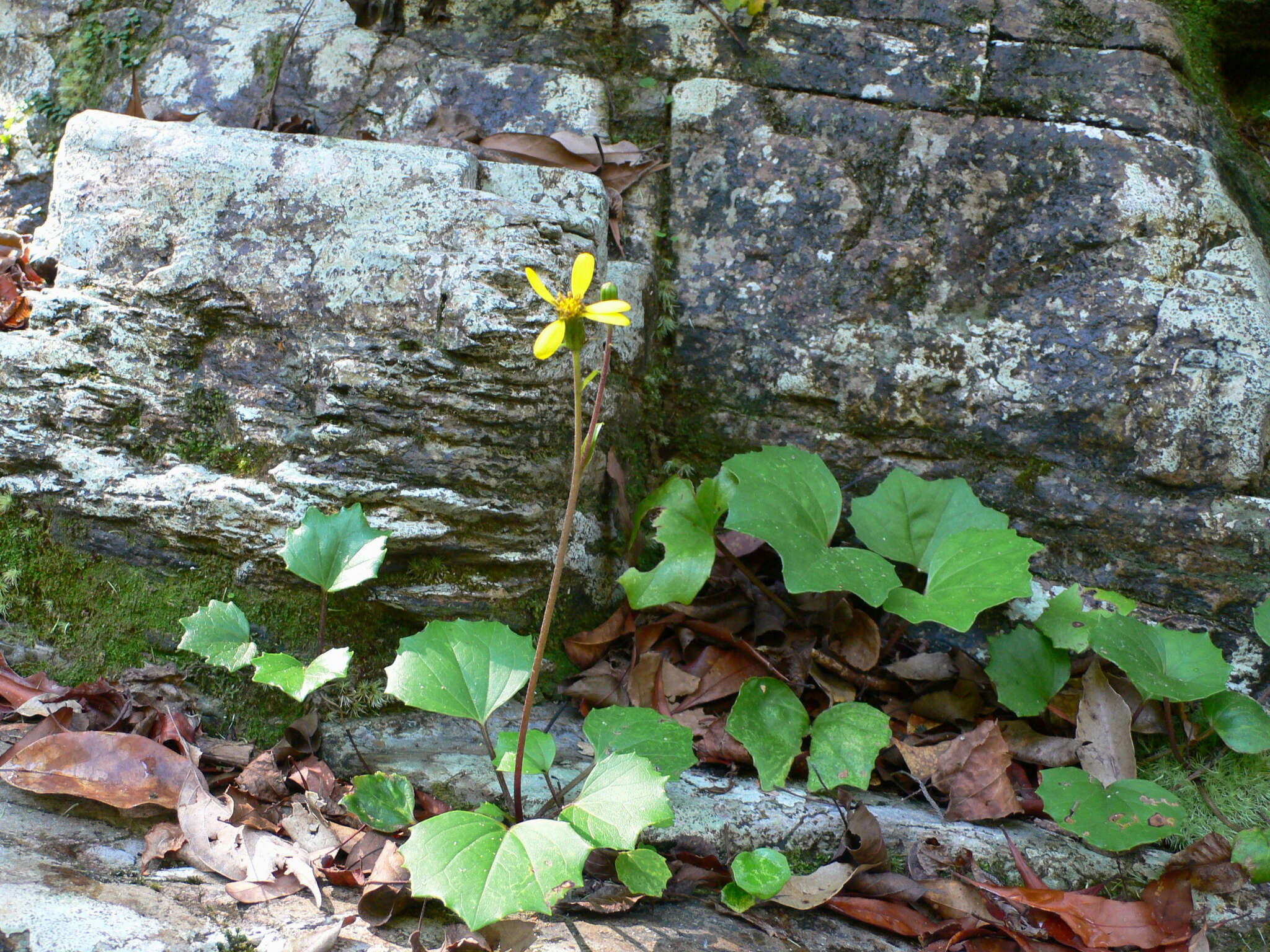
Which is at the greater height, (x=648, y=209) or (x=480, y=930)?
(x=648, y=209)

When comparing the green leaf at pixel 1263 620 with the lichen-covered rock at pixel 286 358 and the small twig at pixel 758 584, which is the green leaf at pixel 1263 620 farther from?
the lichen-covered rock at pixel 286 358

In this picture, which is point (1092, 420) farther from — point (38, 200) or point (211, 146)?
point (38, 200)

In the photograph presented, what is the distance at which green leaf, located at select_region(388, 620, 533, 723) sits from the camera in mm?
1603

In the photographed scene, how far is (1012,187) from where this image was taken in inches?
98.2

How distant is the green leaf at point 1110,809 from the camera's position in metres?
1.73

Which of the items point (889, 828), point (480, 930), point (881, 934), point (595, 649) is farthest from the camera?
point (595, 649)

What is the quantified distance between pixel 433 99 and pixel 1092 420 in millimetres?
2154

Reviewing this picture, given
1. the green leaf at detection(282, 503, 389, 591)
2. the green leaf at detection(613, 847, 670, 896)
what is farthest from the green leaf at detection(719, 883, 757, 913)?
the green leaf at detection(282, 503, 389, 591)

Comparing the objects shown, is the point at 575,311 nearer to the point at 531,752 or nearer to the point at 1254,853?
the point at 531,752

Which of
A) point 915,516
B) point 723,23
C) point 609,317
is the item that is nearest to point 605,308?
point 609,317

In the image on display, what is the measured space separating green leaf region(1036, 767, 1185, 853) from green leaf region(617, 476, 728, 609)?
0.87 metres

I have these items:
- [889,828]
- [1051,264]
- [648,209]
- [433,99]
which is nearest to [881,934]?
[889,828]

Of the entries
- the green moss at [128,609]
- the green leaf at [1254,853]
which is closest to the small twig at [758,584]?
the green moss at [128,609]

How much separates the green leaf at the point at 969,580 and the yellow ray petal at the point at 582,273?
3.78 ft
